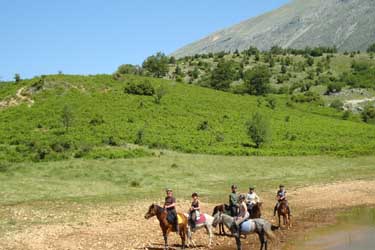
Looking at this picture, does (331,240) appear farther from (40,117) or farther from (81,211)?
(40,117)

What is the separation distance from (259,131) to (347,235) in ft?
130

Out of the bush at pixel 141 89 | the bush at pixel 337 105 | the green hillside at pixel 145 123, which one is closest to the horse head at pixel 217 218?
the green hillside at pixel 145 123

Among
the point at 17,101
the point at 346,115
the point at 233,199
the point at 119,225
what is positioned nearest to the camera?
the point at 233,199

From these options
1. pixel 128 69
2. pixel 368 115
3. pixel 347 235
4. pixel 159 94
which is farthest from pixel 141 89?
pixel 347 235

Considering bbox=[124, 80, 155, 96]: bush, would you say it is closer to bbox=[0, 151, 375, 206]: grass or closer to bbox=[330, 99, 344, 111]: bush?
bbox=[0, 151, 375, 206]: grass

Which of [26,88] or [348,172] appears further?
[26,88]

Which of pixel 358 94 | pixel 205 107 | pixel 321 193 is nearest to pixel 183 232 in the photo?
pixel 321 193

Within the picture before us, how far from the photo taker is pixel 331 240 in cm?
2358

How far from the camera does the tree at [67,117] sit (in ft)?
234

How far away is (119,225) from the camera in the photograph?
2656 centimetres

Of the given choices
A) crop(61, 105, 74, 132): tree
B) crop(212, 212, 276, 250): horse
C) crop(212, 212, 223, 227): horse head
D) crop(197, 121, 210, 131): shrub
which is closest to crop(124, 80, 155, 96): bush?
crop(197, 121, 210, 131): shrub

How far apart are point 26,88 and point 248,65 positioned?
2531 inches

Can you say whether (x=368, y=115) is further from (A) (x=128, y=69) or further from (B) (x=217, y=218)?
(B) (x=217, y=218)

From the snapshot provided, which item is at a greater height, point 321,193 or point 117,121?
point 117,121
